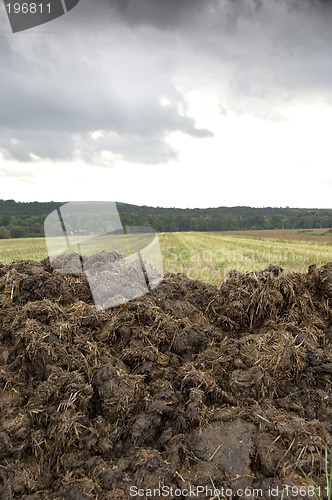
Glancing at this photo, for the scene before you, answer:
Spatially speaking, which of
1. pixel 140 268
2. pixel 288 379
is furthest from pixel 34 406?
pixel 140 268

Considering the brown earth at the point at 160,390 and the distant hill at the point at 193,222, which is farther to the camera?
the distant hill at the point at 193,222

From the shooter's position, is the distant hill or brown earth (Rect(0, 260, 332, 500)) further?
the distant hill

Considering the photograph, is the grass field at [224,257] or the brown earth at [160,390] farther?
the grass field at [224,257]

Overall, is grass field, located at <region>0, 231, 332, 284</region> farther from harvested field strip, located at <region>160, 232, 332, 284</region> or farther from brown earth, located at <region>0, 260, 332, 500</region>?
brown earth, located at <region>0, 260, 332, 500</region>

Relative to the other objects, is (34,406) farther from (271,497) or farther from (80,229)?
(80,229)

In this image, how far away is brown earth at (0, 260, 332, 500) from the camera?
7.32ft

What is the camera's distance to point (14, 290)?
4.15m

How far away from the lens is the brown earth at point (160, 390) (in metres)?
2.23

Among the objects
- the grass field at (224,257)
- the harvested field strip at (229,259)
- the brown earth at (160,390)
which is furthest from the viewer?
the grass field at (224,257)

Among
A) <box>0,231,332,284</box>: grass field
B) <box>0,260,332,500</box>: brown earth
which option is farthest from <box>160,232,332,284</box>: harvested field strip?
<box>0,260,332,500</box>: brown earth

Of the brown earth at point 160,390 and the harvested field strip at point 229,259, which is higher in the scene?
the brown earth at point 160,390

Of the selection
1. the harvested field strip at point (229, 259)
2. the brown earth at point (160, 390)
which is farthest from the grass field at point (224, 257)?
the brown earth at point (160, 390)

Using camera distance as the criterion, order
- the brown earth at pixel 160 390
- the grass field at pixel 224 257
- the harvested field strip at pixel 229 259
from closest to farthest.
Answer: the brown earth at pixel 160 390, the harvested field strip at pixel 229 259, the grass field at pixel 224 257

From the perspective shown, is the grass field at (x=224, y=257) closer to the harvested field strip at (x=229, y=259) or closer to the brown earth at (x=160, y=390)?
the harvested field strip at (x=229, y=259)
